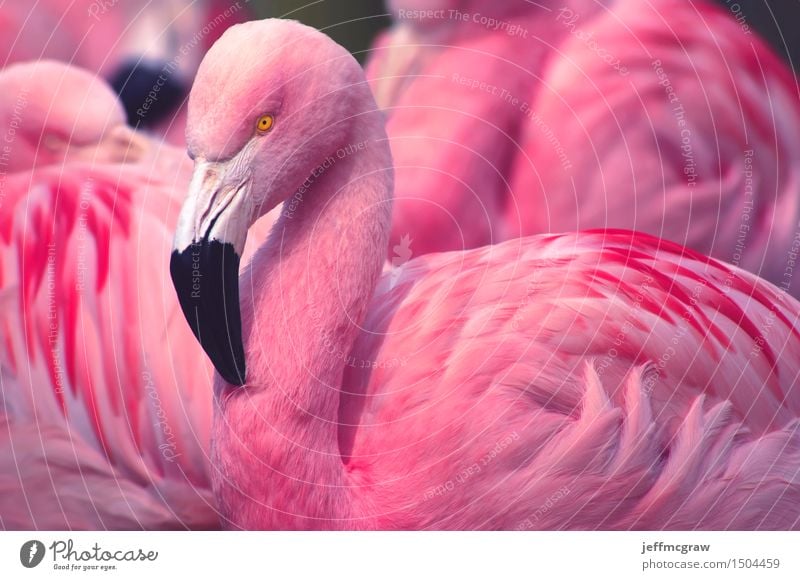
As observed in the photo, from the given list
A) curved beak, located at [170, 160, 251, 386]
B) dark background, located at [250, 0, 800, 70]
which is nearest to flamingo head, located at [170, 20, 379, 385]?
curved beak, located at [170, 160, 251, 386]

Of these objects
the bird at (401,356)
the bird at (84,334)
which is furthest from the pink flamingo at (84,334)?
the bird at (401,356)

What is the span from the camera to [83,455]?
201cm

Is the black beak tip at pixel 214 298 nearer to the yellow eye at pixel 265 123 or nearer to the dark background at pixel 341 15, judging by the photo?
the yellow eye at pixel 265 123

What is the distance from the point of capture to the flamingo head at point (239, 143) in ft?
5.02

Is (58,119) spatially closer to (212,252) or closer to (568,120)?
(212,252)

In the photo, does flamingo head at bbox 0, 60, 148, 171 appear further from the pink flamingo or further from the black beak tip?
the black beak tip

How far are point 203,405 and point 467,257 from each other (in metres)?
0.63

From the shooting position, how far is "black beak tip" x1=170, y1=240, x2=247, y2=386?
1519 millimetres

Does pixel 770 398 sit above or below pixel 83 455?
above

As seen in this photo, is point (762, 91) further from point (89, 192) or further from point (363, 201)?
point (89, 192)

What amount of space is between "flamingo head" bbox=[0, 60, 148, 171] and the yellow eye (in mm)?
573
